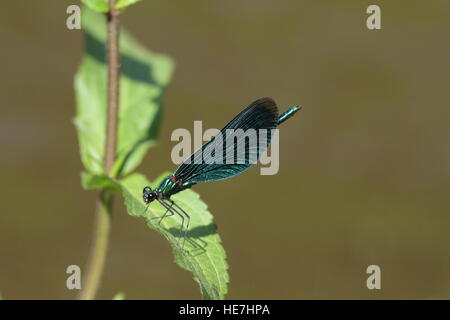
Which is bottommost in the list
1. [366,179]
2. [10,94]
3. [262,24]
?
[366,179]

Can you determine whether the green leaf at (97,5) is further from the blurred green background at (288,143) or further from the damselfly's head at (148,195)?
the blurred green background at (288,143)

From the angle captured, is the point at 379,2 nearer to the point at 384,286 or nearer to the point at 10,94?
the point at 384,286

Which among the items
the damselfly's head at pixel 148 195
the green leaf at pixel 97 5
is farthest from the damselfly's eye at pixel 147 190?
the green leaf at pixel 97 5

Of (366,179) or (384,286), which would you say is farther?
(366,179)

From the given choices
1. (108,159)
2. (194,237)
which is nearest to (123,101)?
(108,159)

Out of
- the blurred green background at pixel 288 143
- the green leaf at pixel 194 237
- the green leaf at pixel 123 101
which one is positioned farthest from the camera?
the blurred green background at pixel 288 143
